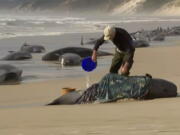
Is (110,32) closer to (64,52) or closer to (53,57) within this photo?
(53,57)

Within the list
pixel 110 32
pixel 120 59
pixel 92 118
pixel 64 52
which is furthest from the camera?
pixel 64 52

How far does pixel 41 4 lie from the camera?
14850 centimetres

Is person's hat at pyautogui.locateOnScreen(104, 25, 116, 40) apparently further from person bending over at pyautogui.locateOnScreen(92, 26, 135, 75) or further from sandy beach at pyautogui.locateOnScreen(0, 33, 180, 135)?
sandy beach at pyautogui.locateOnScreen(0, 33, 180, 135)

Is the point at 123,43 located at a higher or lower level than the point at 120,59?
higher

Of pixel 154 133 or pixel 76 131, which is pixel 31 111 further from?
pixel 154 133

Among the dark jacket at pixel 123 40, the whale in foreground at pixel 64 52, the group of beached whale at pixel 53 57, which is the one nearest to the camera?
the dark jacket at pixel 123 40

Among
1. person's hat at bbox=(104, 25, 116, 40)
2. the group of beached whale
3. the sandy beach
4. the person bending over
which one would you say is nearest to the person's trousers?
the person bending over

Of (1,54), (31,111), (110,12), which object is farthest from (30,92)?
(110,12)

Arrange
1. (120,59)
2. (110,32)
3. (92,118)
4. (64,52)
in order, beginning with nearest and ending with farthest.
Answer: (92,118)
(110,32)
(120,59)
(64,52)

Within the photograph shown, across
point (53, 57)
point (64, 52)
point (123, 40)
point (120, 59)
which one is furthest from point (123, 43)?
point (64, 52)

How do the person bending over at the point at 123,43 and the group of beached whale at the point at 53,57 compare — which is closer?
the person bending over at the point at 123,43

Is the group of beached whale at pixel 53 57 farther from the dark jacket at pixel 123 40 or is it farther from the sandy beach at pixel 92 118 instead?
the sandy beach at pixel 92 118

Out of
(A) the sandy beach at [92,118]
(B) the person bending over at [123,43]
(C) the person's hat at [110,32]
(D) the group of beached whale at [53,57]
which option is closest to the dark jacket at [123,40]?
(B) the person bending over at [123,43]

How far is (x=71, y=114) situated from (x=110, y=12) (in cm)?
11010
